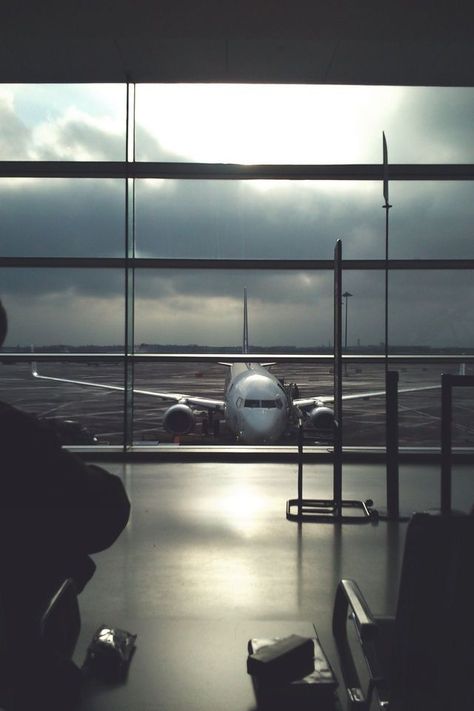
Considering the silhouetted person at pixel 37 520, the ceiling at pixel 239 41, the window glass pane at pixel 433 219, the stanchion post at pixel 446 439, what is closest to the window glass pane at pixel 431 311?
the window glass pane at pixel 433 219

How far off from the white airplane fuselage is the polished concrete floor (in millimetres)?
3891

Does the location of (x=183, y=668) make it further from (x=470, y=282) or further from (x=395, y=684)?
(x=470, y=282)

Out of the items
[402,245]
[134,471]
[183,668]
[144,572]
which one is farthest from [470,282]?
[183,668]

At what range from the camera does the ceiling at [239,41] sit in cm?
439

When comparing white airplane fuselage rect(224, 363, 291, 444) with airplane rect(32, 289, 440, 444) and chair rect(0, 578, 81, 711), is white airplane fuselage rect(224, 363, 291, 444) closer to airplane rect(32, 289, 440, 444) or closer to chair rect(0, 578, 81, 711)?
airplane rect(32, 289, 440, 444)

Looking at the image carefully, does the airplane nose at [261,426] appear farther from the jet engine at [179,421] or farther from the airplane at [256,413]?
the jet engine at [179,421]

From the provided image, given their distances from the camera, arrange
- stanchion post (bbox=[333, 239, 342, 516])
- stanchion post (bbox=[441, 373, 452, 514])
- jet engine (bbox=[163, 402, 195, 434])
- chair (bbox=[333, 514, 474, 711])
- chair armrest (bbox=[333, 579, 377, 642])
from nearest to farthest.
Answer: chair (bbox=[333, 514, 474, 711]) < chair armrest (bbox=[333, 579, 377, 642]) < stanchion post (bbox=[441, 373, 452, 514]) < stanchion post (bbox=[333, 239, 342, 516]) < jet engine (bbox=[163, 402, 195, 434])

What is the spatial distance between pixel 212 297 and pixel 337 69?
2.69 metres

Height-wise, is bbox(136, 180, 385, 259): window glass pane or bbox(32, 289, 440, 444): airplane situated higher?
bbox(136, 180, 385, 259): window glass pane

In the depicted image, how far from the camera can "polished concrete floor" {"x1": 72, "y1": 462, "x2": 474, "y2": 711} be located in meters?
2.63

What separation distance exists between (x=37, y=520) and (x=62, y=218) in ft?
18.8

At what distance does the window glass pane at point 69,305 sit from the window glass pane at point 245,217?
628 mm

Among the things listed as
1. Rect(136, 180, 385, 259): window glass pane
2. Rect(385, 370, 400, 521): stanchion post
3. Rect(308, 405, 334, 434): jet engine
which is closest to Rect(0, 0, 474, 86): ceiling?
Rect(136, 180, 385, 259): window glass pane

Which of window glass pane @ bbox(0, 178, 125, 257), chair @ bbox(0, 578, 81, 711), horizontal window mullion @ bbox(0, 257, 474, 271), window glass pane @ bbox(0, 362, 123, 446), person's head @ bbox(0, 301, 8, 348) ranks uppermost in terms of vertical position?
window glass pane @ bbox(0, 178, 125, 257)
